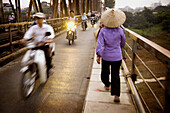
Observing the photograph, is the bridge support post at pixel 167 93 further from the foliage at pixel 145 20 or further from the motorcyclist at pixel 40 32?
the foliage at pixel 145 20

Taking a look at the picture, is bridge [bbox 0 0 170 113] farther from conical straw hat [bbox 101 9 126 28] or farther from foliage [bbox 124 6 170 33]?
foliage [bbox 124 6 170 33]

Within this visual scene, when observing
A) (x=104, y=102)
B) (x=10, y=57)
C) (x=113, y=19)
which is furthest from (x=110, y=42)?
(x=10, y=57)

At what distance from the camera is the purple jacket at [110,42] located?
8.22 feet

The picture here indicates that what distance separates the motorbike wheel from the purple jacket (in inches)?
56.5

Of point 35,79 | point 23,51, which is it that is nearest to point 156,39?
point 23,51

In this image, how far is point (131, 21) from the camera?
2066 inches

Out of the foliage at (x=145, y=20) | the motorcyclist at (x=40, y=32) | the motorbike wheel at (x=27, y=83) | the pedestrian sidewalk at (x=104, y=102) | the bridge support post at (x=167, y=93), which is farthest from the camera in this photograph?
the foliage at (x=145, y=20)

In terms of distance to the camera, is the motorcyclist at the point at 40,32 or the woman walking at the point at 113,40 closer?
the woman walking at the point at 113,40

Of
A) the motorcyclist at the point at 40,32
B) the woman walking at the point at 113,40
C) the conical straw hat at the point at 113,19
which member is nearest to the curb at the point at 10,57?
the motorcyclist at the point at 40,32

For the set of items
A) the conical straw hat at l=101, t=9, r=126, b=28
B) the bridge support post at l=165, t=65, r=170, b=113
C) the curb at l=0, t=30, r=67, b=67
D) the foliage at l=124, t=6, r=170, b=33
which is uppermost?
the foliage at l=124, t=6, r=170, b=33

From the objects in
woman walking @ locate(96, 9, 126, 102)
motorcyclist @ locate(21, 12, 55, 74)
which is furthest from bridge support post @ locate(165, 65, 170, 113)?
motorcyclist @ locate(21, 12, 55, 74)

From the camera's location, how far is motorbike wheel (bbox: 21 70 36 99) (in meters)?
2.91

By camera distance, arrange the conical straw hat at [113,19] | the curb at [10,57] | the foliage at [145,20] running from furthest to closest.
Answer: the foliage at [145,20]
the curb at [10,57]
the conical straw hat at [113,19]

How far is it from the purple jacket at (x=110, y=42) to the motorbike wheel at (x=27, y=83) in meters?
1.44
